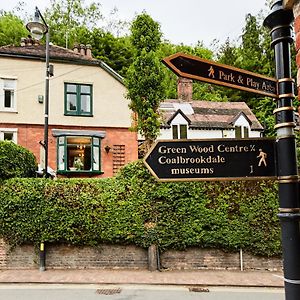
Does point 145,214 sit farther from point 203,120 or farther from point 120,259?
point 203,120

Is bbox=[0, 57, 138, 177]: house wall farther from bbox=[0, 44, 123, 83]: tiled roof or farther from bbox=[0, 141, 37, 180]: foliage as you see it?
bbox=[0, 141, 37, 180]: foliage

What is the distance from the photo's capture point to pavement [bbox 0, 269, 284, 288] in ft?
30.2

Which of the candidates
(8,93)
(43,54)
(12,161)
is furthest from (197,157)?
(43,54)

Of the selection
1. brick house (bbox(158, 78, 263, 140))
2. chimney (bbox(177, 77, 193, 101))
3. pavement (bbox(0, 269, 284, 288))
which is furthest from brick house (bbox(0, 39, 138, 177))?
pavement (bbox(0, 269, 284, 288))

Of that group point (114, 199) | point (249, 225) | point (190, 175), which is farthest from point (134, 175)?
point (190, 175)

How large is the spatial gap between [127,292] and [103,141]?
11.2m

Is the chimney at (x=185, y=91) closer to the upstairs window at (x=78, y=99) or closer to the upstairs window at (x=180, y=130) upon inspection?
the upstairs window at (x=180, y=130)

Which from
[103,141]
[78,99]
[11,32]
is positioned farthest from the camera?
[11,32]

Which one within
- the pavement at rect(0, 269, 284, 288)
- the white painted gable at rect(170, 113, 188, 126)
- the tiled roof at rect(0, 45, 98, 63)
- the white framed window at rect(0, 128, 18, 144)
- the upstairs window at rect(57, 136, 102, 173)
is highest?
the tiled roof at rect(0, 45, 98, 63)

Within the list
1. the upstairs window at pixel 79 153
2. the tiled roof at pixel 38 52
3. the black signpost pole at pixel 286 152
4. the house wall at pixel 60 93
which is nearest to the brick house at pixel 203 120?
the house wall at pixel 60 93

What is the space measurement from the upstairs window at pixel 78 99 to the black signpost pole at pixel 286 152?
17.0 m

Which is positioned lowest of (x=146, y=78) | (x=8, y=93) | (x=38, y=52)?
(x=146, y=78)

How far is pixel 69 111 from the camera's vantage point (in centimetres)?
1836

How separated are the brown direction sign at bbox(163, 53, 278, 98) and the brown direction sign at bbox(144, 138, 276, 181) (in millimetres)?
353
